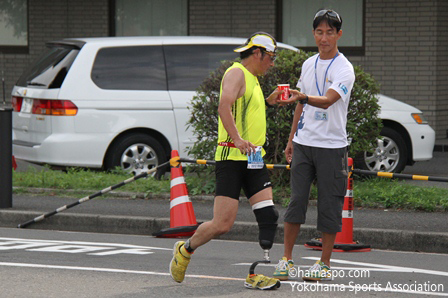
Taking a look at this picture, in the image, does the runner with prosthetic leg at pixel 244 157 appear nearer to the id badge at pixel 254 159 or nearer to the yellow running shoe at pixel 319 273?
the id badge at pixel 254 159

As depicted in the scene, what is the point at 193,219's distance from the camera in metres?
9.42

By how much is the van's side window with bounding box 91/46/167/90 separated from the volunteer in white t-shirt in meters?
5.53

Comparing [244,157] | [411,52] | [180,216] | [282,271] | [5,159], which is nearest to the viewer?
[244,157]

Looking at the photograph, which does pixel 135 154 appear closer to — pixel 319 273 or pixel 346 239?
pixel 346 239

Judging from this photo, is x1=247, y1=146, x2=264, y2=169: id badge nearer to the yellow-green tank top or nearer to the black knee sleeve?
the yellow-green tank top

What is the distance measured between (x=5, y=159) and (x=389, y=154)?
16.5 feet

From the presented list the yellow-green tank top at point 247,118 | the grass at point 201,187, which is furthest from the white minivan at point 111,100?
the yellow-green tank top at point 247,118

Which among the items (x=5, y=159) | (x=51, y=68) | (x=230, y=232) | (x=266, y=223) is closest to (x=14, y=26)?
(x=51, y=68)

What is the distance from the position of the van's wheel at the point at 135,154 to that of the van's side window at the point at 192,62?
769mm

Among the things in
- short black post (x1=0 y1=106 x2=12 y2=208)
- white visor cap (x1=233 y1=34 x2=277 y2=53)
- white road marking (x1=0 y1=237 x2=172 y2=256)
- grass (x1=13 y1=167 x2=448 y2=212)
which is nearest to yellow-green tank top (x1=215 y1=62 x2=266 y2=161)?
white visor cap (x1=233 y1=34 x2=277 y2=53)

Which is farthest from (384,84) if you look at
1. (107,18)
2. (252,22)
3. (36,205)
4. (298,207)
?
(298,207)

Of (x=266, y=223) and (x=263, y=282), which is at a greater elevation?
(x=266, y=223)

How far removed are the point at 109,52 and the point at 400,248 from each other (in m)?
5.17

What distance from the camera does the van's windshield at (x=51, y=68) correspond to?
1223 centimetres
